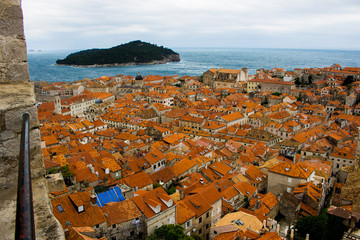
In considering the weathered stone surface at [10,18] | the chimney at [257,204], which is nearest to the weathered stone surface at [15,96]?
the weathered stone surface at [10,18]

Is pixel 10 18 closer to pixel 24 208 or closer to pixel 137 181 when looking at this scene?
pixel 24 208

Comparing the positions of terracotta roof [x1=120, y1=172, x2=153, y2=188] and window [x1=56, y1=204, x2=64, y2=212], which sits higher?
window [x1=56, y1=204, x2=64, y2=212]

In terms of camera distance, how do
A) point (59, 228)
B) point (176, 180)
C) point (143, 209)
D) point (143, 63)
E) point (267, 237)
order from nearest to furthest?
point (59, 228)
point (267, 237)
point (143, 209)
point (176, 180)
point (143, 63)

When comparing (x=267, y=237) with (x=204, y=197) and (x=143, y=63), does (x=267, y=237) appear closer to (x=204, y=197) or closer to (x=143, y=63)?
(x=204, y=197)

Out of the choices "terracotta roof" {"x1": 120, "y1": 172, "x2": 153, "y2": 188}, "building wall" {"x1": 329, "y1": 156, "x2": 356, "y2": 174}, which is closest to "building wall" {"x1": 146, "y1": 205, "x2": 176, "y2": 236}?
"terracotta roof" {"x1": 120, "y1": 172, "x2": 153, "y2": 188}

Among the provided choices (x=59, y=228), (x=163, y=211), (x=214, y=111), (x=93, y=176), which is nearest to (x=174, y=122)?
(x=214, y=111)

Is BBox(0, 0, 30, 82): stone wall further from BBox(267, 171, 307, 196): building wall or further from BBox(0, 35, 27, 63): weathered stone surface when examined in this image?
BBox(267, 171, 307, 196): building wall

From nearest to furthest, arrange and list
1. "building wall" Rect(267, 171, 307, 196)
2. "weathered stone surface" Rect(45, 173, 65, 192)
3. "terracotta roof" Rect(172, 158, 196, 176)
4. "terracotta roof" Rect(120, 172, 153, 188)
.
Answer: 1. "weathered stone surface" Rect(45, 173, 65, 192)
2. "terracotta roof" Rect(120, 172, 153, 188)
3. "building wall" Rect(267, 171, 307, 196)
4. "terracotta roof" Rect(172, 158, 196, 176)

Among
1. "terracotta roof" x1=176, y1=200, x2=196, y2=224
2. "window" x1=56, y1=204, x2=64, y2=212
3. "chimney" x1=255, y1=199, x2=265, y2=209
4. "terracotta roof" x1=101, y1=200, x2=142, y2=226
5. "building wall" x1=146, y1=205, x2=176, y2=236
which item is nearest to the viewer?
"window" x1=56, y1=204, x2=64, y2=212
